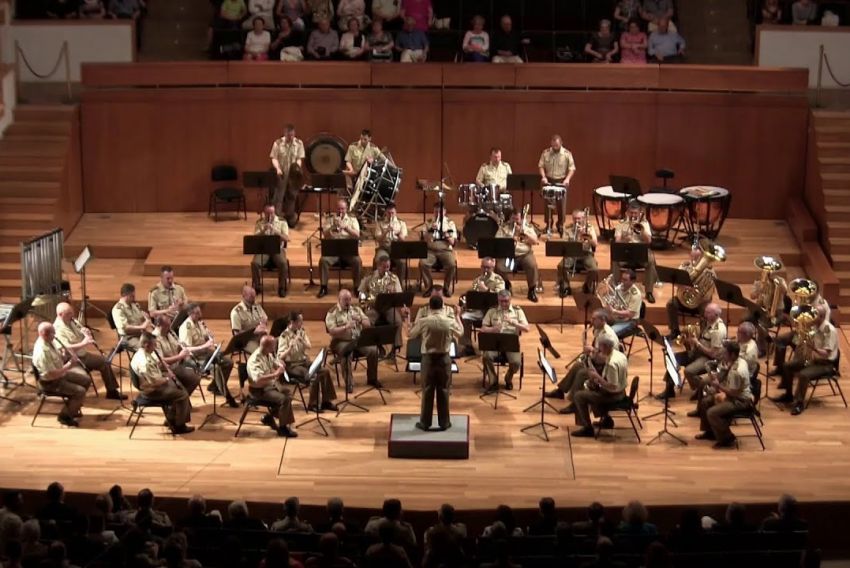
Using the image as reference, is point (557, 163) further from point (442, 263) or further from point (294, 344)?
point (294, 344)

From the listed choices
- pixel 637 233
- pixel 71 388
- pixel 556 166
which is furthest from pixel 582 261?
pixel 71 388

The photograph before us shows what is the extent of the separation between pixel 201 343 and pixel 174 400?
874 mm

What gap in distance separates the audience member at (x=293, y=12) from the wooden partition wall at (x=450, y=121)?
62 cm

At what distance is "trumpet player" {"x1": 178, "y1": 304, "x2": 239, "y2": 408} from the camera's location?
14.8m

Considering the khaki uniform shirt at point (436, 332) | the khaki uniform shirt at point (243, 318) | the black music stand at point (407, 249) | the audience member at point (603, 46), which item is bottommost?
the khaki uniform shirt at point (243, 318)

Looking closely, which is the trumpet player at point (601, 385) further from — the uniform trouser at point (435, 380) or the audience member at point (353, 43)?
the audience member at point (353, 43)

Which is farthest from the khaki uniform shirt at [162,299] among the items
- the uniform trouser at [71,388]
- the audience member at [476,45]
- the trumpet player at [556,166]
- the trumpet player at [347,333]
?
the audience member at [476,45]

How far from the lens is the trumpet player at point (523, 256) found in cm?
1717

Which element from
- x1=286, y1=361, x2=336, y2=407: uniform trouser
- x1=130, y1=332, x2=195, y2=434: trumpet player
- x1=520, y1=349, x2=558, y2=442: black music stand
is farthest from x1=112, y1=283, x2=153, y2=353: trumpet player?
x1=520, y1=349, x2=558, y2=442: black music stand

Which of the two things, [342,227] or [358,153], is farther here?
[358,153]

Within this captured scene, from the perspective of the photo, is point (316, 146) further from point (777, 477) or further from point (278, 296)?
point (777, 477)

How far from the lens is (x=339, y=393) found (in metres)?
15.3

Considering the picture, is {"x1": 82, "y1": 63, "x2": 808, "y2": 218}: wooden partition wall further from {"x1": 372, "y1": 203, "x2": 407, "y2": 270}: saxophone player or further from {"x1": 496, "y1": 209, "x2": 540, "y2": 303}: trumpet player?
{"x1": 496, "y1": 209, "x2": 540, "y2": 303}: trumpet player

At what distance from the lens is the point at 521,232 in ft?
56.8
